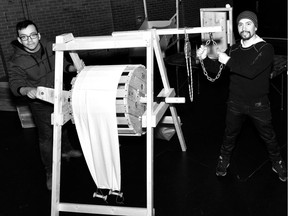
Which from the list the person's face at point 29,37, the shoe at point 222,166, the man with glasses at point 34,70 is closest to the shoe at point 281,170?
the shoe at point 222,166

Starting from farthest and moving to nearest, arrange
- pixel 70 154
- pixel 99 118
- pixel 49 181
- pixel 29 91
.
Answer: pixel 70 154 → pixel 49 181 → pixel 29 91 → pixel 99 118

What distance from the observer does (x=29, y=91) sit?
310 cm

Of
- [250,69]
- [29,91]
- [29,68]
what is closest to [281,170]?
[250,69]

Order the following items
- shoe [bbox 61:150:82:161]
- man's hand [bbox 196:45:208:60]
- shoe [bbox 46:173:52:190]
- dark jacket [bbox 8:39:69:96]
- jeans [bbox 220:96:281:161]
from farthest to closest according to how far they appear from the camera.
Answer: shoe [bbox 61:150:82:161], shoe [bbox 46:173:52:190], dark jacket [bbox 8:39:69:96], jeans [bbox 220:96:281:161], man's hand [bbox 196:45:208:60]

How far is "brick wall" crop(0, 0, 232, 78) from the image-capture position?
7.31 meters

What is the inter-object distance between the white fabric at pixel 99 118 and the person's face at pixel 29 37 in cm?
59

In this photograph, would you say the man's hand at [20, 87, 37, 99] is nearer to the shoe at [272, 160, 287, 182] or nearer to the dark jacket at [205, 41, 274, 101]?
the dark jacket at [205, 41, 274, 101]

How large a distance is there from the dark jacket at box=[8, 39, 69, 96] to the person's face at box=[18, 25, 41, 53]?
→ 0.09 metres

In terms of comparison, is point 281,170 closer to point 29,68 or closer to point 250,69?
point 250,69

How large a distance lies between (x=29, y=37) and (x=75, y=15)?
542 centimetres

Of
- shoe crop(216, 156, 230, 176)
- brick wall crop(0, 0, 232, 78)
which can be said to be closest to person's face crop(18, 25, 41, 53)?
shoe crop(216, 156, 230, 176)

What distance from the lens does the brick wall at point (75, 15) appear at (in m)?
7.31

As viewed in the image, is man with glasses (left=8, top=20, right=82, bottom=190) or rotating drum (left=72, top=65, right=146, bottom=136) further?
man with glasses (left=8, top=20, right=82, bottom=190)

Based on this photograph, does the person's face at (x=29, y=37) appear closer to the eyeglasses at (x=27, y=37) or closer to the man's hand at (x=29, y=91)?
the eyeglasses at (x=27, y=37)
